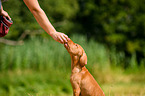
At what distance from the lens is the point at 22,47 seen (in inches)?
290

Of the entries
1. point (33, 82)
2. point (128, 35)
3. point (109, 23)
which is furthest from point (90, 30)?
point (33, 82)

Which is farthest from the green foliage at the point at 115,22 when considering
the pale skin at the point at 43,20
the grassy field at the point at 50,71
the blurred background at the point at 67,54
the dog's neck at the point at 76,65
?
the dog's neck at the point at 76,65

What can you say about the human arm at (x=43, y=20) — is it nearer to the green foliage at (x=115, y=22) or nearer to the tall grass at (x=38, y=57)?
the tall grass at (x=38, y=57)

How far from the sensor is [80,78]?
80.5 inches

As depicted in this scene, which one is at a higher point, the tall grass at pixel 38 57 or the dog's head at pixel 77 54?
the tall grass at pixel 38 57

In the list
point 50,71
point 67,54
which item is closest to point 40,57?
point 50,71

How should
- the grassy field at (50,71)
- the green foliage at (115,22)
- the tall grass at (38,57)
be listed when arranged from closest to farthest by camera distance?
the grassy field at (50,71) < the tall grass at (38,57) < the green foliage at (115,22)

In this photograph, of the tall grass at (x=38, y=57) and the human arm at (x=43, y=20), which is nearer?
the human arm at (x=43, y=20)

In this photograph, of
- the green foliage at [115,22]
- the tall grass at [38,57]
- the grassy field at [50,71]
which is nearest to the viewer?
the grassy field at [50,71]

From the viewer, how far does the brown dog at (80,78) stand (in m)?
2.02

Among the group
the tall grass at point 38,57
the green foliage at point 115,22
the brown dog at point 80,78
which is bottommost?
the brown dog at point 80,78

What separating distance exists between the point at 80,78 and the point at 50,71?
4370 millimetres

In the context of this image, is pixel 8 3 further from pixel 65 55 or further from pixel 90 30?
pixel 90 30

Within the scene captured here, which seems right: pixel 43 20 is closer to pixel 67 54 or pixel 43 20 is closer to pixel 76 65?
pixel 76 65
